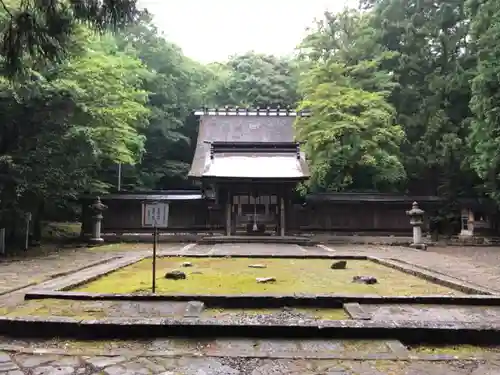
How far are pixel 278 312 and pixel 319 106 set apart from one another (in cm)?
1626

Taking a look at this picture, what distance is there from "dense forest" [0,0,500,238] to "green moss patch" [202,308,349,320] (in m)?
6.55

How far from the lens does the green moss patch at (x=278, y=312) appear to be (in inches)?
219

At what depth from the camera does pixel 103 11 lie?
429 cm

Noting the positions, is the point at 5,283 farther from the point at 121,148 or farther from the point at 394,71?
the point at 394,71

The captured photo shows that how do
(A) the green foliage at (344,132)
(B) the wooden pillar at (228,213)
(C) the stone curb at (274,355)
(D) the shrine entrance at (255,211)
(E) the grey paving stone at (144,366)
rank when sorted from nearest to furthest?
(E) the grey paving stone at (144,366), (C) the stone curb at (274,355), (A) the green foliage at (344,132), (B) the wooden pillar at (228,213), (D) the shrine entrance at (255,211)

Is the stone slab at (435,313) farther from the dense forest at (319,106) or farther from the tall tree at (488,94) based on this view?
the tall tree at (488,94)

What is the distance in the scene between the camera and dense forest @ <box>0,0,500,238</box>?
13.2 metres

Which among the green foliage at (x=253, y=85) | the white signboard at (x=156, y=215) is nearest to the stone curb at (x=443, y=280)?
the white signboard at (x=156, y=215)

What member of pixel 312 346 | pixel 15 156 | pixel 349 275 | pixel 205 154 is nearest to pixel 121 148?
pixel 15 156

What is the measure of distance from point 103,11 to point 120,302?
3.72m

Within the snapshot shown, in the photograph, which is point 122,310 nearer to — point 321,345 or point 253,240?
point 321,345

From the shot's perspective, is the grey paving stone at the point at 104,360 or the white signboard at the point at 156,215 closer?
the grey paving stone at the point at 104,360

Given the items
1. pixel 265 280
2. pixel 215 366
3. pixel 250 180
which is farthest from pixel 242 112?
pixel 215 366

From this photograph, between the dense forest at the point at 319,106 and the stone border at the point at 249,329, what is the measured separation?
20.4ft
